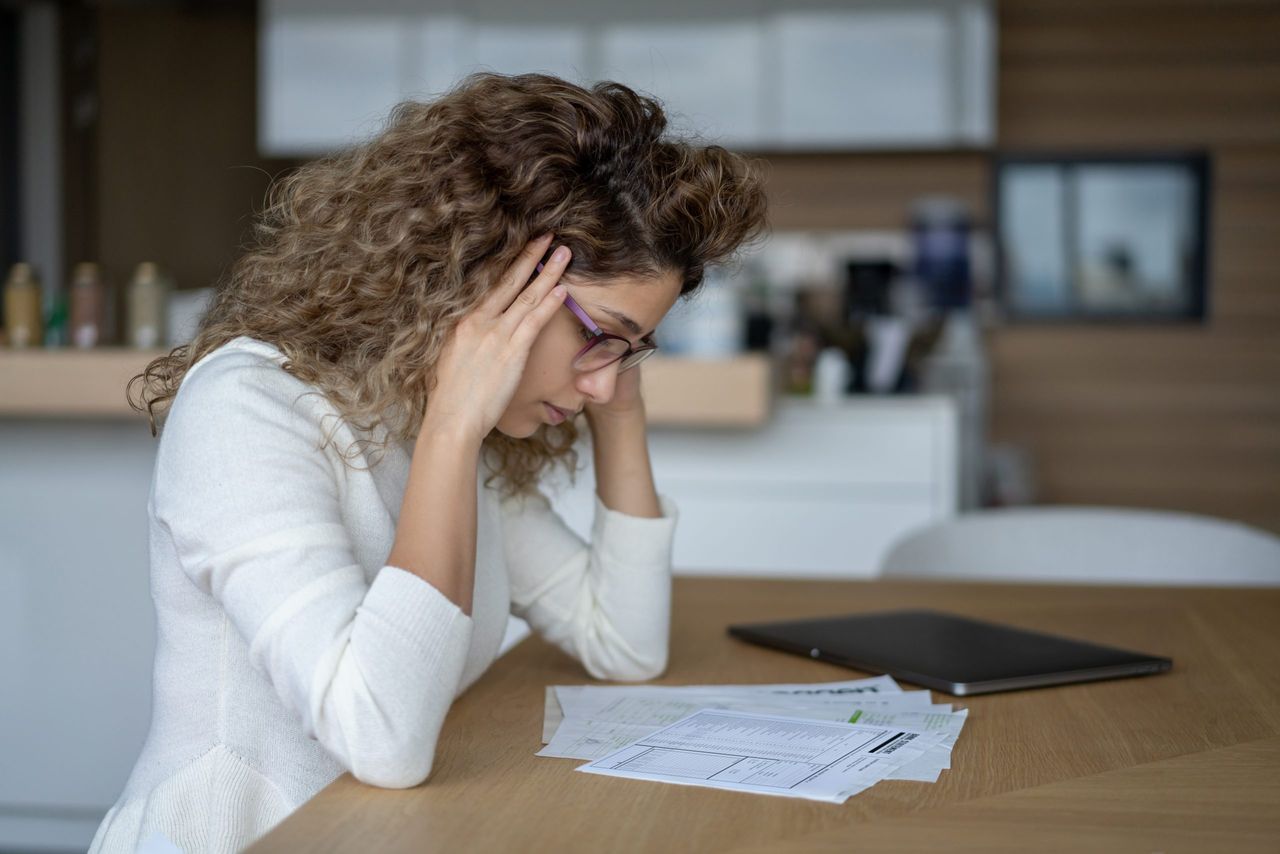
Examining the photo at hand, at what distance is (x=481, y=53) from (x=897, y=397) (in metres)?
2.63

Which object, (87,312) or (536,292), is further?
(87,312)

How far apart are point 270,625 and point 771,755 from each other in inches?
14.2

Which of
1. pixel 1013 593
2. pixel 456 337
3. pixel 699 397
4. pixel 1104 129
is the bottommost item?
pixel 1013 593

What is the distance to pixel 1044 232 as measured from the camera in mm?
5426

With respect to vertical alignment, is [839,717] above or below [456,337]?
below

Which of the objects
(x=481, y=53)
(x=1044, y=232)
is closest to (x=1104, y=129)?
(x=1044, y=232)

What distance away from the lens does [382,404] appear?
1102mm

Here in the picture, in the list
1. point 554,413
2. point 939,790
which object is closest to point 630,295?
point 554,413

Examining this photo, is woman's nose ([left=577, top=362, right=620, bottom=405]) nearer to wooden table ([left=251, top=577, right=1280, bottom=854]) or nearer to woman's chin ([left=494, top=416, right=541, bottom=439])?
woman's chin ([left=494, top=416, right=541, bottom=439])

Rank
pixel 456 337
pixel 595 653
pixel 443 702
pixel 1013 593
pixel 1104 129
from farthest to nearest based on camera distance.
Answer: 1. pixel 1104 129
2. pixel 1013 593
3. pixel 595 653
4. pixel 456 337
5. pixel 443 702

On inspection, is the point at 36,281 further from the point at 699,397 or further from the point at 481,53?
the point at 481,53

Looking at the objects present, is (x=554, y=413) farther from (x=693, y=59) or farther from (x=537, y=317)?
(x=693, y=59)

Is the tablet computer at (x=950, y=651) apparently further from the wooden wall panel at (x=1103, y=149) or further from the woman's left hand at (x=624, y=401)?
the wooden wall panel at (x=1103, y=149)

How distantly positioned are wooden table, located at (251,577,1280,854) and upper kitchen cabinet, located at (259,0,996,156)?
381 cm
